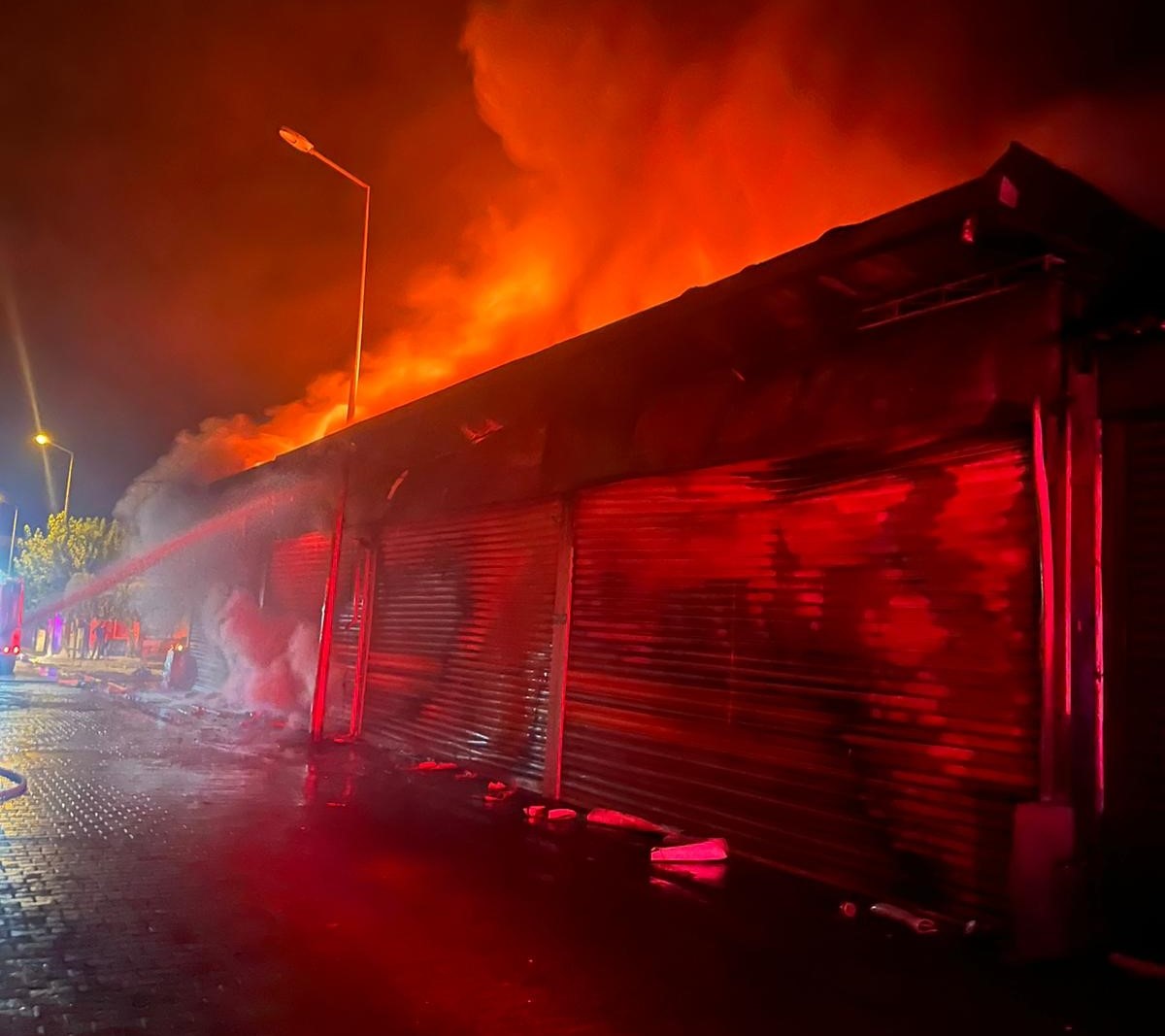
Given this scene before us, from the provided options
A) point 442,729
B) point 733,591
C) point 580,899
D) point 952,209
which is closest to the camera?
point 952,209

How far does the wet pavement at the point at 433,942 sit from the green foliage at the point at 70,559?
21.8 meters

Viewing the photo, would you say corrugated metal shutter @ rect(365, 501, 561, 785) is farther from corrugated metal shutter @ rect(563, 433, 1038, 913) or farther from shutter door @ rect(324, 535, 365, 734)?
corrugated metal shutter @ rect(563, 433, 1038, 913)

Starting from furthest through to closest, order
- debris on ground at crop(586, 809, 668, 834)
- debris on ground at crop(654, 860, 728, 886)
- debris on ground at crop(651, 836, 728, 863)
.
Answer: debris on ground at crop(586, 809, 668, 834), debris on ground at crop(651, 836, 728, 863), debris on ground at crop(654, 860, 728, 886)

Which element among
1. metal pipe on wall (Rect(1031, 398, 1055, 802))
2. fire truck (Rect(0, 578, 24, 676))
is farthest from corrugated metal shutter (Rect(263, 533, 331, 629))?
fire truck (Rect(0, 578, 24, 676))

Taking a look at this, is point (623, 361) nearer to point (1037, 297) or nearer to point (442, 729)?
point (1037, 297)

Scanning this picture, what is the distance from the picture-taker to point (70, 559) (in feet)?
115

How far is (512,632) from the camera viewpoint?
9344mm

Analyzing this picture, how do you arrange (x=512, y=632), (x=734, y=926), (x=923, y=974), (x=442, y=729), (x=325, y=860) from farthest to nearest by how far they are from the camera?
(x=442, y=729)
(x=512, y=632)
(x=325, y=860)
(x=734, y=926)
(x=923, y=974)

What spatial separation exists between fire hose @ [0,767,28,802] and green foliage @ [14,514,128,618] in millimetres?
18826

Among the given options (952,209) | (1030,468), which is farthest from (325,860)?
(952,209)

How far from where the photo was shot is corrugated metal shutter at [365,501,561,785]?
9.02m

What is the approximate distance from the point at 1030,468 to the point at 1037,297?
95cm

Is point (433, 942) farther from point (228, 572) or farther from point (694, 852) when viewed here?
point (228, 572)

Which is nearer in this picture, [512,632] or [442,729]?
[512,632]
